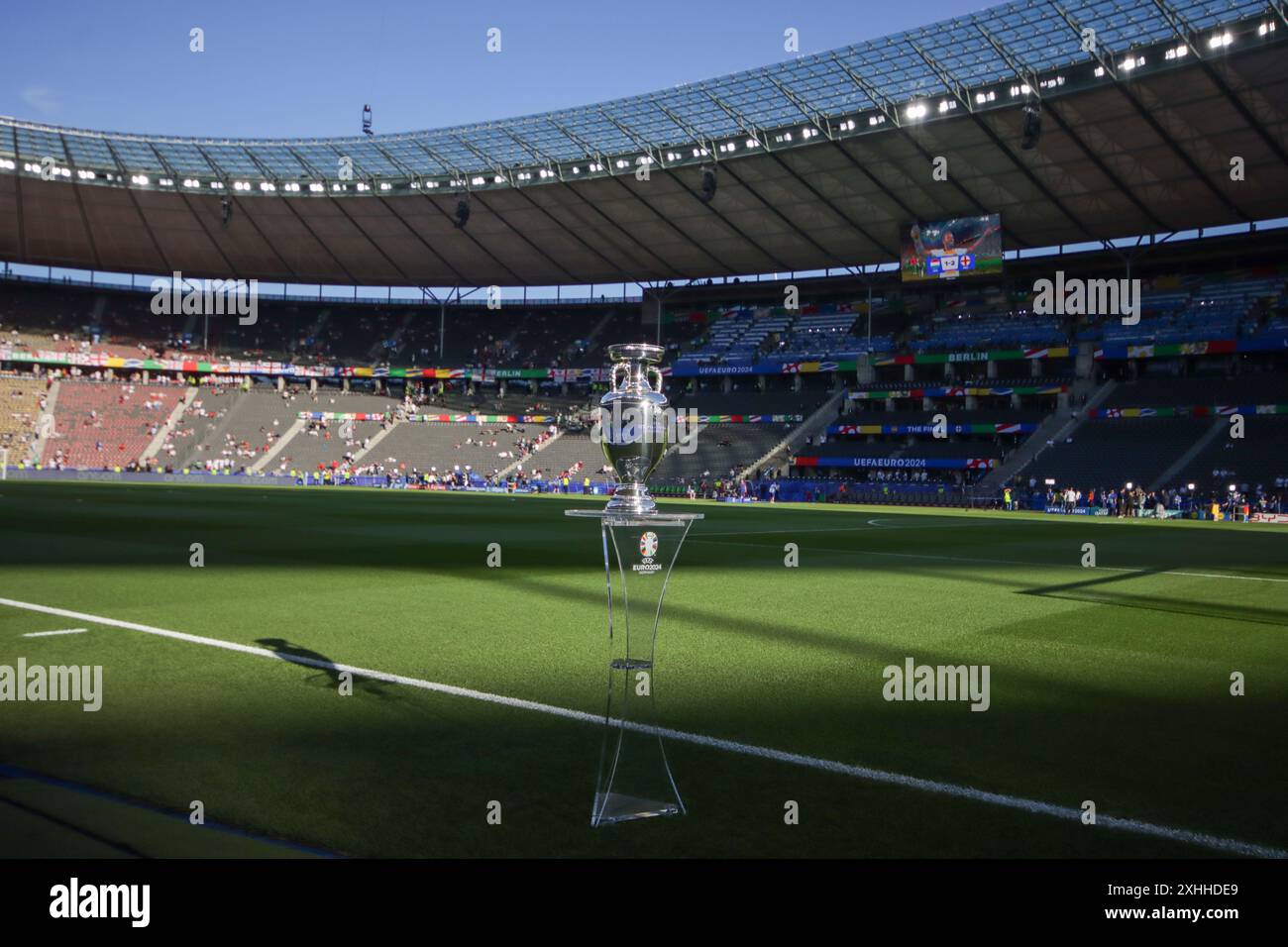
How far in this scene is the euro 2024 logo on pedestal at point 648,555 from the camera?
5262 mm

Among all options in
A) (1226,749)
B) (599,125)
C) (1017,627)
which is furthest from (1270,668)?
(599,125)

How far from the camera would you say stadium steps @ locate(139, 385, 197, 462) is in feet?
229

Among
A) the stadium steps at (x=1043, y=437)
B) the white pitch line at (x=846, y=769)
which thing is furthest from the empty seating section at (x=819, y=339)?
the white pitch line at (x=846, y=769)

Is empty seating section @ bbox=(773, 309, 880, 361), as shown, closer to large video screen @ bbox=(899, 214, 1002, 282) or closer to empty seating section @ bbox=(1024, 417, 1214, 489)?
large video screen @ bbox=(899, 214, 1002, 282)

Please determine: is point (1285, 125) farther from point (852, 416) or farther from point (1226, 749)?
point (1226, 749)

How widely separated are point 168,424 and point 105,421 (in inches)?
169

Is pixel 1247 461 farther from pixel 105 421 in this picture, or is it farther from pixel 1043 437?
pixel 105 421

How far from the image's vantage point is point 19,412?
228ft

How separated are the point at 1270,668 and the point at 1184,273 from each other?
A: 61.7 meters

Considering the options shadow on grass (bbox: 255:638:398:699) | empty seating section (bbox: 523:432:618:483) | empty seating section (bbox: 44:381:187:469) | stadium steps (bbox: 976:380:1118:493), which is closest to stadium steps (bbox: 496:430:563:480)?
empty seating section (bbox: 523:432:618:483)

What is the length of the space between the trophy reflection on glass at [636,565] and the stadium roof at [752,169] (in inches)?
1691

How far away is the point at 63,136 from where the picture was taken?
199 feet

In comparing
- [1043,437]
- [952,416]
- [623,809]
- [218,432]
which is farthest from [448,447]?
[623,809]

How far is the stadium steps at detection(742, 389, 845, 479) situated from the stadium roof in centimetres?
1062
